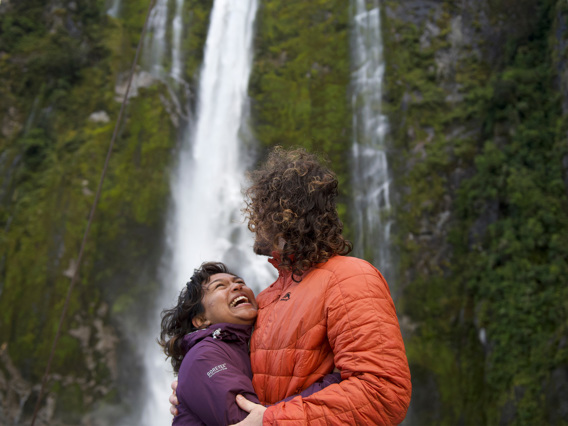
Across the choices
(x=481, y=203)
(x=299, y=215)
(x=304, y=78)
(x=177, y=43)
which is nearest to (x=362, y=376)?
(x=299, y=215)

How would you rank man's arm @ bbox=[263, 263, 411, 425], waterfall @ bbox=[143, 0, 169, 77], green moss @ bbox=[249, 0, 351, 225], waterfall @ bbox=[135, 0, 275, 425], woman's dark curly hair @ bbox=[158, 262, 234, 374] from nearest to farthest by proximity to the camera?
man's arm @ bbox=[263, 263, 411, 425] < woman's dark curly hair @ bbox=[158, 262, 234, 374] < waterfall @ bbox=[135, 0, 275, 425] < green moss @ bbox=[249, 0, 351, 225] < waterfall @ bbox=[143, 0, 169, 77]

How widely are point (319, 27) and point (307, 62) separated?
0.84 meters

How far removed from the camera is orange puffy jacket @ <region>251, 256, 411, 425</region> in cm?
147

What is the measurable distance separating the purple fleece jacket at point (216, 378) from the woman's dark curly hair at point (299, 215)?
1.07 ft

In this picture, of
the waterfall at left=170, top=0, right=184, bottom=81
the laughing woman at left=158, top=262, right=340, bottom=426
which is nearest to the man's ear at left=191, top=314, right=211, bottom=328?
the laughing woman at left=158, top=262, right=340, bottom=426

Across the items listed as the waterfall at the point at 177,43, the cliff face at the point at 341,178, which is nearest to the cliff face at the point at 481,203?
the cliff face at the point at 341,178

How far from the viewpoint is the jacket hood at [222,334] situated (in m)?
1.83

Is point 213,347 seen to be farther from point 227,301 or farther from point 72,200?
point 72,200

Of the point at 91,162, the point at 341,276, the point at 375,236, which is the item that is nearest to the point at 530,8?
the point at 375,236

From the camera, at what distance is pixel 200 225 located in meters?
8.65

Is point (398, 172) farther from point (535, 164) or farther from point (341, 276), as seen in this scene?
point (341, 276)

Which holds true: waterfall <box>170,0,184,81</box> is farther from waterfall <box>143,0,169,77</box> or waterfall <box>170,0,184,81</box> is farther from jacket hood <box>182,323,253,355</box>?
jacket hood <box>182,323,253,355</box>

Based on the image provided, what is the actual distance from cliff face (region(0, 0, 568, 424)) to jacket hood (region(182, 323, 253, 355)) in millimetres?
5357

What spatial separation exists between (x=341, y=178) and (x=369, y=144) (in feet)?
2.75
